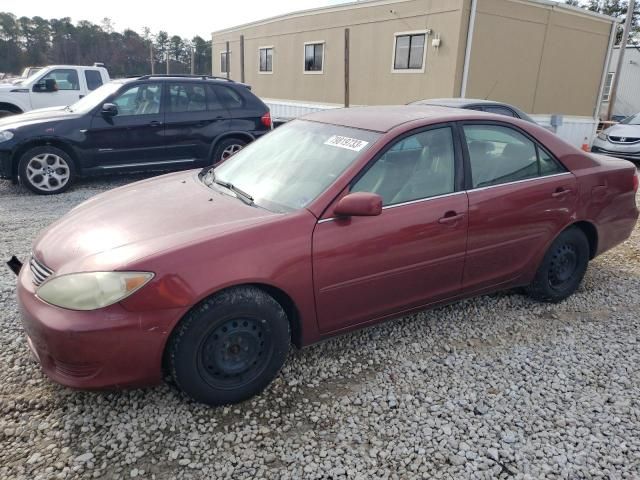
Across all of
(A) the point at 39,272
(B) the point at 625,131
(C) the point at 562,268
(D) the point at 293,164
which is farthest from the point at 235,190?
(B) the point at 625,131

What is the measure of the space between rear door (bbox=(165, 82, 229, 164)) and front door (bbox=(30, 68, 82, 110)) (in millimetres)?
5709

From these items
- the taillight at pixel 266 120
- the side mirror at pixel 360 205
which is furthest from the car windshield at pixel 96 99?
the side mirror at pixel 360 205

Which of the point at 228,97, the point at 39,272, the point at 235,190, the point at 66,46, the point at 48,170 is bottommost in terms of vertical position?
the point at 48,170

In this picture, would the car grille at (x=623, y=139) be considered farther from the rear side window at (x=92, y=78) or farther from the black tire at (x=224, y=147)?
the rear side window at (x=92, y=78)

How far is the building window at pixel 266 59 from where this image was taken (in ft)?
63.1

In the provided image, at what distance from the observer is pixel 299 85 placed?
17.8 meters

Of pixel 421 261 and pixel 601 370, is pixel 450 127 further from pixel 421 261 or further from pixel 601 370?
pixel 601 370

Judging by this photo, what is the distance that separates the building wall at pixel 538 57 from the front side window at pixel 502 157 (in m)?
10.1

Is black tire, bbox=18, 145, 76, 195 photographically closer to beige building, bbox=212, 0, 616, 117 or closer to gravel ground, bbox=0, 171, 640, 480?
gravel ground, bbox=0, 171, 640, 480

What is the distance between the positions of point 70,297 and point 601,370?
3.10 meters

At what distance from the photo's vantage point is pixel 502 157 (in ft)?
11.2

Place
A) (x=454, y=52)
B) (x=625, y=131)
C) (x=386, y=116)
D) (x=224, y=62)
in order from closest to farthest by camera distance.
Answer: (x=386, y=116), (x=625, y=131), (x=454, y=52), (x=224, y=62)

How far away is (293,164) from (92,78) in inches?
449

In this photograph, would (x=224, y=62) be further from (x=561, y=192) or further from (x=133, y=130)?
(x=561, y=192)
